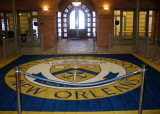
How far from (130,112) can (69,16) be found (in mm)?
17398

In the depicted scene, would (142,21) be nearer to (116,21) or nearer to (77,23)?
(116,21)

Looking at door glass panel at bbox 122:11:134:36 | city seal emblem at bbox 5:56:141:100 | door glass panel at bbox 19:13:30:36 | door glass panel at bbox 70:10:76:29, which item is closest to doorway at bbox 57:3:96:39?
door glass panel at bbox 70:10:76:29

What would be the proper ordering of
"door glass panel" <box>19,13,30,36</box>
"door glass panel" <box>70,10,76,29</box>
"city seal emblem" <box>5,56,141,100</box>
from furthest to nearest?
1. "door glass panel" <box>70,10,76,29</box>
2. "door glass panel" <box>19,13,30,36</box>
3. "city seal emblem" <box>5,56,141,100</box>

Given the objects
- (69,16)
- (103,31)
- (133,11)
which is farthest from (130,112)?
(69,16)

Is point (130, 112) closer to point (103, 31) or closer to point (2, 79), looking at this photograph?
point (2, 79)

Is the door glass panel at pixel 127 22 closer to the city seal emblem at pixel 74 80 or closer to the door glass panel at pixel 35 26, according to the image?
the door glass panel at pixel 35 26

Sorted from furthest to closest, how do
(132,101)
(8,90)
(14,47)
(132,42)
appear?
(132,42) → (14,47) → (8,90) → (132,101)

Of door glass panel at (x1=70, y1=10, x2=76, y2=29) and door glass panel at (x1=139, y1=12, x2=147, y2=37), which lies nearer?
door glass panel at (x1=139, y1=12, x2=147, y2=37)

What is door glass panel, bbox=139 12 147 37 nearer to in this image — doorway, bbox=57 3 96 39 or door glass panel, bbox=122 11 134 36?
door glass panel, bbox=122 11 134 36

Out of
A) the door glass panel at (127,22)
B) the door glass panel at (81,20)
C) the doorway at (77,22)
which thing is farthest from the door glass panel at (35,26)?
the door glass panel at (81,20)

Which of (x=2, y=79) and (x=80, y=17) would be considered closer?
(x=2, y=79)

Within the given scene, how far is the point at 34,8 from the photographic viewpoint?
43.5 ft

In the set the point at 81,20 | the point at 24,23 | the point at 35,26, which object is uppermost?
the point at 81,20

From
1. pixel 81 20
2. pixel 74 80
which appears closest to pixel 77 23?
pixel 81 20
